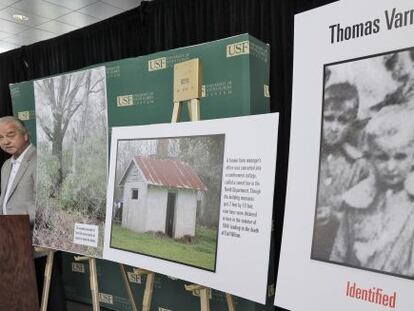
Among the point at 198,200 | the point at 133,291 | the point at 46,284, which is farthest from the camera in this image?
the point at 133,291

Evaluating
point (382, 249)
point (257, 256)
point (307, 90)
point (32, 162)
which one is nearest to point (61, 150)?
point (32, 162)

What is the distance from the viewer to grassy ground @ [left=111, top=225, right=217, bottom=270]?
4.65ft

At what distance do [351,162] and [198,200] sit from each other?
66cm

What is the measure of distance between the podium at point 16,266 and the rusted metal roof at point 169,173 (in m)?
1.06

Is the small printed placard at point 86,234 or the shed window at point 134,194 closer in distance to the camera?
the shed window at point 134,194

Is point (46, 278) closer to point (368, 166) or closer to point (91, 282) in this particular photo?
point (91, 282)

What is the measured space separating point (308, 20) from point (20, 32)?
5.77m

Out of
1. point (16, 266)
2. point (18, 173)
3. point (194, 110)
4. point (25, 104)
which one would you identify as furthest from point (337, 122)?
point (25, 104)

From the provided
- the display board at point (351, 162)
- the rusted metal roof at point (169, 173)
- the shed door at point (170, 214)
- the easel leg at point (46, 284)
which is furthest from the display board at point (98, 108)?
the display board at point (351, 162)

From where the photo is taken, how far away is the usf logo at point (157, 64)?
2.34 metres

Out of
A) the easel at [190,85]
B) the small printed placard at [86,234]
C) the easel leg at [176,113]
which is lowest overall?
the small printed placard at [86,234]

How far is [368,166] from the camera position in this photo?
3.07 ft

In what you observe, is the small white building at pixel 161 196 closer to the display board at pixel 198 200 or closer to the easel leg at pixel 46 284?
the display board at pixel 198 200

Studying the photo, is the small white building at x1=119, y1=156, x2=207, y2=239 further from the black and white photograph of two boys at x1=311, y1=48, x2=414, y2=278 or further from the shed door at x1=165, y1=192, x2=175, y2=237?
the black and white photograph of two boys at x1=311, y1=48, x2=414, y2=278
